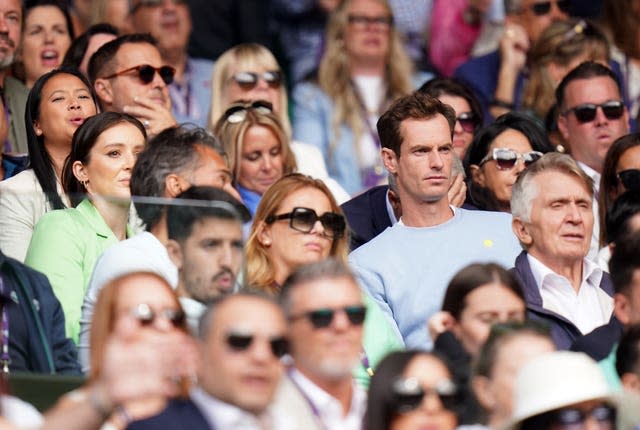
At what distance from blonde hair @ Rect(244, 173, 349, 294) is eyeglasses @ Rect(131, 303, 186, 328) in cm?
163

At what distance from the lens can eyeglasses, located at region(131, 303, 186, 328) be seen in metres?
6.43

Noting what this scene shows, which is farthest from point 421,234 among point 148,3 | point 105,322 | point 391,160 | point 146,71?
point 148,3

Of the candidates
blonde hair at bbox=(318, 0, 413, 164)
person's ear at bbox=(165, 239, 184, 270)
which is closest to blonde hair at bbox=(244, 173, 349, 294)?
person's ear at bbox=(165, 239, 184, 270)

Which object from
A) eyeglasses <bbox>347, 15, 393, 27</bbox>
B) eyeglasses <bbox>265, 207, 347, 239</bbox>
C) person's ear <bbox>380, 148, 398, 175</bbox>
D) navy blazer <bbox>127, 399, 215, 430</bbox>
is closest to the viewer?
navy blazer <bbox>127, 399, 215, 430</bbox>

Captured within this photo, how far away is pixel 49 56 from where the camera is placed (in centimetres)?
1159

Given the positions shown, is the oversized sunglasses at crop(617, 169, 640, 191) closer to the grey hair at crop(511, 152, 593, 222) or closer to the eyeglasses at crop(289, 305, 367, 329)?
the grey hair at crop(511, 152, 593, 222)

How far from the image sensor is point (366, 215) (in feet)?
32.8

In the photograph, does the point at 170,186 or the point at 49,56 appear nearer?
the point at 170,186

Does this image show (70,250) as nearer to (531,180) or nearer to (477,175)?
(531,180)

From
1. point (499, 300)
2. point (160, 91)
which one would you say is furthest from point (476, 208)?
point (499, 300)

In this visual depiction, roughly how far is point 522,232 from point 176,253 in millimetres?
2323

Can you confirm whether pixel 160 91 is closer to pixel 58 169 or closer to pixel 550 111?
Answer: pixel 58 169

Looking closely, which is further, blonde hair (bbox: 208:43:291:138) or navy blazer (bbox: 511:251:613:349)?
blonde hair (bbox: 208:43:291:138)

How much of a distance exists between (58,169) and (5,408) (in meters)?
3.17
